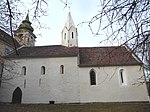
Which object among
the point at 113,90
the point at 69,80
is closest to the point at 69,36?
the point at 69,80

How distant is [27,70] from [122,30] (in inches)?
1003

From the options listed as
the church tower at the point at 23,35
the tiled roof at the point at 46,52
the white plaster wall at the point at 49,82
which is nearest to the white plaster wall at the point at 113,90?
the white plaster wall at the point at 49,82

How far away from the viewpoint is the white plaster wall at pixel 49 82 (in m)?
26.0

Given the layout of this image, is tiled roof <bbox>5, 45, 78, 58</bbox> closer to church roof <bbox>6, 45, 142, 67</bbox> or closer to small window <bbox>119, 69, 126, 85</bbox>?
church roof <bbox>6, 45, 142, 67</bbox>

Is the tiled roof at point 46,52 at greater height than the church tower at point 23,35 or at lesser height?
greater

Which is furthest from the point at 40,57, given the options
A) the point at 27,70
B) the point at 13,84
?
the point at 13,84


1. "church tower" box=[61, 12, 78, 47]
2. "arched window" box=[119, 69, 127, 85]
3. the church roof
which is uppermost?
"church tower" box=[61, 12, 78, 47]

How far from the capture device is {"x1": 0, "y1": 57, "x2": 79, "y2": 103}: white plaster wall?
26031 millimetres

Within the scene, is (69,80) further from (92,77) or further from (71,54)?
(71,54)

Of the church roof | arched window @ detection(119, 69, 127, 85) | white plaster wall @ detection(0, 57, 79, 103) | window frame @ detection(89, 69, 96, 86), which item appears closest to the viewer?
white plaster wall @ detection(0, 57, 79, 103)

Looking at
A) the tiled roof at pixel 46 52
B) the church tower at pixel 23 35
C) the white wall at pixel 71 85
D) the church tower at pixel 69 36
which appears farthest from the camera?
the church tower at pixel 69 36

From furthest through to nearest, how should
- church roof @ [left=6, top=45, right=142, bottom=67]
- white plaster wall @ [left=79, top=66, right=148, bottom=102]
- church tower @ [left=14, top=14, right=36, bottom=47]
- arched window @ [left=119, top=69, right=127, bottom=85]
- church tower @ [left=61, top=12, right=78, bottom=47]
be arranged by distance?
church tower @ [left=61, top=12, right=78, bottom=47], church roof @ [left=6, top=45, right=142, bottom=67], arched window @ [left=119, top=69, right=127, bottom=85], white plaster wall @ [left=79, top=66, right=148, bottom=102], church tower @ [left=14, top=14, right=36, bottom=47]

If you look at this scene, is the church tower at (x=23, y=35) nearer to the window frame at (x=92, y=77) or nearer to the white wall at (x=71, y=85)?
the white wall at (x=71, y=85)

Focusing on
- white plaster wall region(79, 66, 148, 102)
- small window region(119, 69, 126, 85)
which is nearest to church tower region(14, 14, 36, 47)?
white plaster wall region(79, 66, 148, 102)
